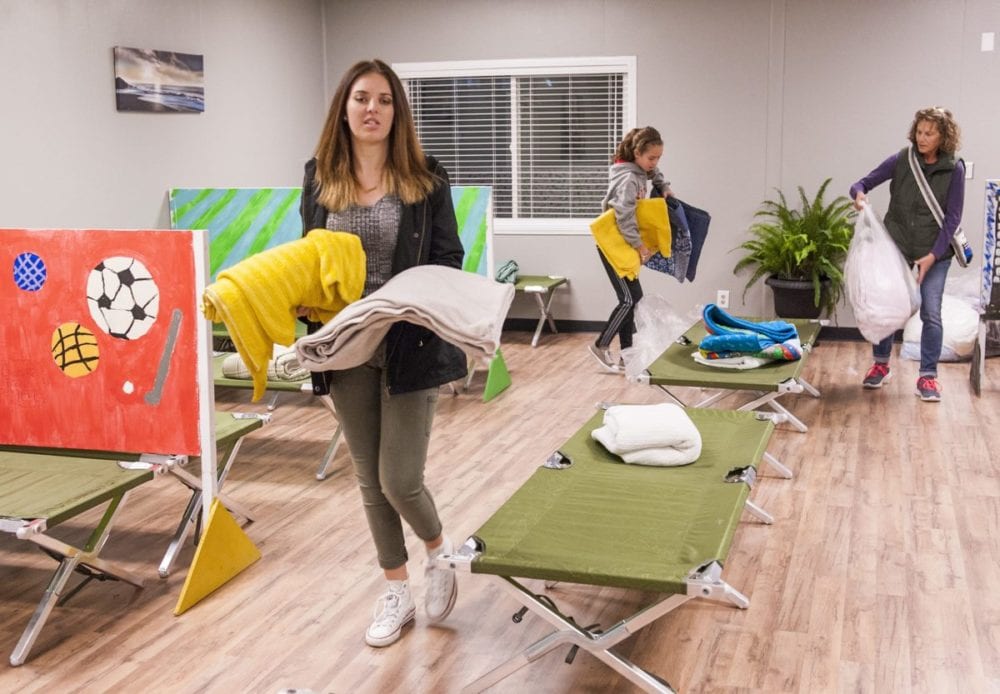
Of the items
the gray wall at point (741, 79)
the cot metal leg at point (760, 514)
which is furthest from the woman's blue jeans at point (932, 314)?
the cot metal leg at point (760, 514)

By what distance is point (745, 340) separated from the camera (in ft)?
15.0

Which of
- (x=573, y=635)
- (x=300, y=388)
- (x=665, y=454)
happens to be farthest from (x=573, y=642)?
(x=300, y=388)

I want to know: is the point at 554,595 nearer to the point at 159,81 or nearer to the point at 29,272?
the point at 29,272

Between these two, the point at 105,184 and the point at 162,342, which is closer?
the point at 162,342

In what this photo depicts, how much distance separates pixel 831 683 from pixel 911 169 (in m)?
3.39

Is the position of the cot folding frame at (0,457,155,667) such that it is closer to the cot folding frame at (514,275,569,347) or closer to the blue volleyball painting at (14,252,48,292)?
the blue volleyball painting at (14,252,48,292)

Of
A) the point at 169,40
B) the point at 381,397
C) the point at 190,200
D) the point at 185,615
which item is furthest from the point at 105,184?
the point at 381,397

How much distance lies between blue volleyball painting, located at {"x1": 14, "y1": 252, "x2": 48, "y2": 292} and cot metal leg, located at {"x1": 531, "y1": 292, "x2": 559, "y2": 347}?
13.8 feet

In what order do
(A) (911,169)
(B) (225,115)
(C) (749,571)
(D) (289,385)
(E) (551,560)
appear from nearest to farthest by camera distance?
1. (E) (551,560)
2. (C) (749,571)
3. (D) (289,385)
4. (A) (911,169)
5. (B) (225,115)

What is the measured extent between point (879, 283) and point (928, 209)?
423 millimetres

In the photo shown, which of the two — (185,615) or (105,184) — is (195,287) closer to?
(185,615)

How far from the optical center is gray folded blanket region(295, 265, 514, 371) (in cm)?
236

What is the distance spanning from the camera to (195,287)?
9.99 ft

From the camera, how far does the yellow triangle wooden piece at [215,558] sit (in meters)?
3.04
